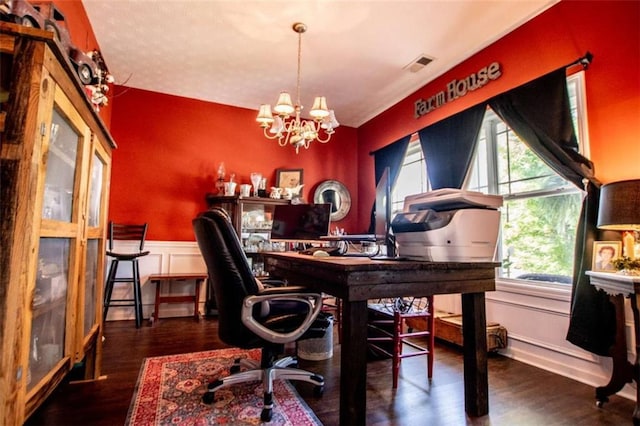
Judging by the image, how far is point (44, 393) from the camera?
117 cm

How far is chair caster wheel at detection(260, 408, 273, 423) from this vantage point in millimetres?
1607

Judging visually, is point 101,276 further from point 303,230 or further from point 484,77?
point 484,77

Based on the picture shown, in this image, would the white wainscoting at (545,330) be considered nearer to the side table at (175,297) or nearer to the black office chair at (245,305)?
the black office chair at (245,305)

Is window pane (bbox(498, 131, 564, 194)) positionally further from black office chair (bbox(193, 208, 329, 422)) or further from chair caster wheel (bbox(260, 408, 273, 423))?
chair caster wheel (bbox(260, 408, 273, 423))

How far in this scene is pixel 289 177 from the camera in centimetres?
459

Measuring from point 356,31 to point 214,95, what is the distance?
2.15 m

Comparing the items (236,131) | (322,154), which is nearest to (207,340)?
(236,131)

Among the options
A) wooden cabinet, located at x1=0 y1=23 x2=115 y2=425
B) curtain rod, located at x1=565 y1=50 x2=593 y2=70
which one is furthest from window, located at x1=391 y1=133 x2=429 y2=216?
wooden cabinet, located at x1=0 y1=23 x2=115 y2=425

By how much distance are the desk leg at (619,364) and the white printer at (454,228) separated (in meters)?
0.83

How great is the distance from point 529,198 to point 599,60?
1.08 meters

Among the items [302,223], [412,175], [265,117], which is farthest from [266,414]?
[412,175]

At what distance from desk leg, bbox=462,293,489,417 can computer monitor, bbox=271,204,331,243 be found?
1.22m

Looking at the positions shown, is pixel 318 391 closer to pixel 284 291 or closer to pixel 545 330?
pixel 284 291

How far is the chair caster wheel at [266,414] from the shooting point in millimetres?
1607
